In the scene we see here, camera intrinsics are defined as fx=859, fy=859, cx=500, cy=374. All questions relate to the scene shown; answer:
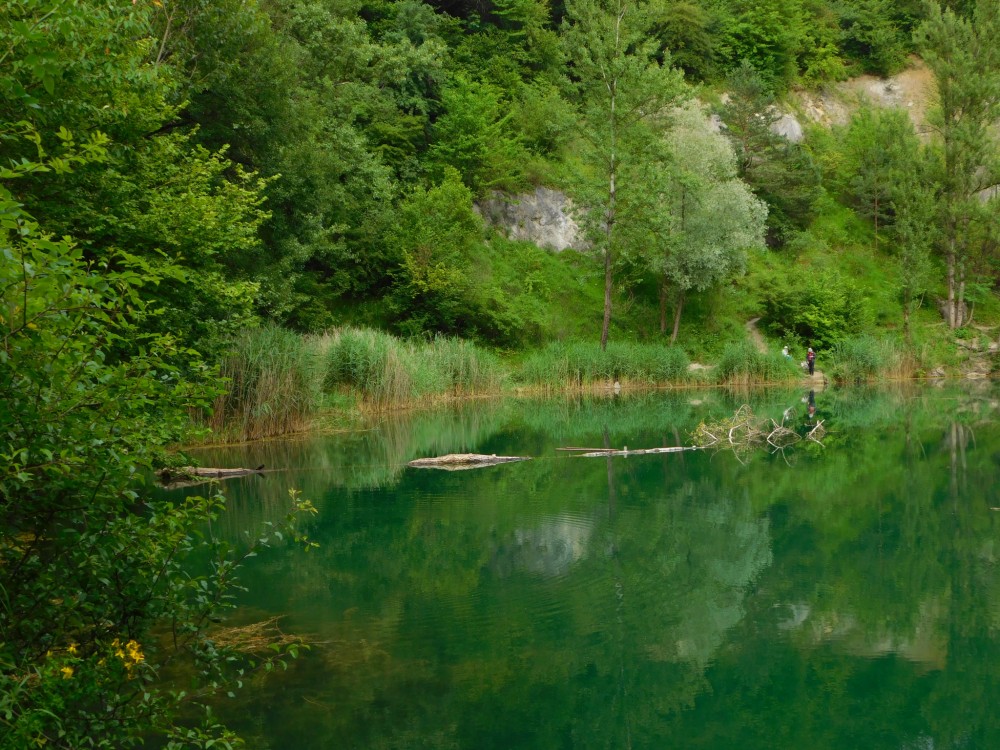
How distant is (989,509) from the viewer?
10.5 meters

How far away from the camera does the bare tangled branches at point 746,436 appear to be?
16.0 metres

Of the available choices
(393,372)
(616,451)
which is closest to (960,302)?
(393,372)

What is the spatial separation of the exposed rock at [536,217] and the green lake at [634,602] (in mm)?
22735

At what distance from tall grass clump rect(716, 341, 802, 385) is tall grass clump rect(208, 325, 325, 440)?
1667cm

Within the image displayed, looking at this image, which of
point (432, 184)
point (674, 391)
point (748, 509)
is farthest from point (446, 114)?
point (748, 509)

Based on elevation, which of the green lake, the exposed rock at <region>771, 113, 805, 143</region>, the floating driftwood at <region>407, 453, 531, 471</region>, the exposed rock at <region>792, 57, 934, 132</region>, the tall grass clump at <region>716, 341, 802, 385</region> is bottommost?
the green lake

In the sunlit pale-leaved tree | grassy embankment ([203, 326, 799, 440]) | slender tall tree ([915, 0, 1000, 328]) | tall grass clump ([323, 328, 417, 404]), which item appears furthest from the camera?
slender tall tree ([915, 0, 1000, 328])

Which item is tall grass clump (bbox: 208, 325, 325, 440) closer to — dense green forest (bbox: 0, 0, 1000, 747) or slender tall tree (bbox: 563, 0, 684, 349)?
dense green forest (bbox: 0, 0, 1000, 747)

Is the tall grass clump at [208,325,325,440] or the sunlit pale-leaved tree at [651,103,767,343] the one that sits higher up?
the sunlit pale-leaved tree at [651,103,767,343]

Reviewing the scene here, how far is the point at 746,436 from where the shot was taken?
1625 centimetres

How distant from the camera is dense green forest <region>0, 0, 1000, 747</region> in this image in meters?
3.30

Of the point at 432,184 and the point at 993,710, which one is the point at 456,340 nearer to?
the point at 432,184

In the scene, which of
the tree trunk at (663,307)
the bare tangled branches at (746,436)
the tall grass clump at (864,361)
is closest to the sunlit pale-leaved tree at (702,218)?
the tree trunk at (663,307)

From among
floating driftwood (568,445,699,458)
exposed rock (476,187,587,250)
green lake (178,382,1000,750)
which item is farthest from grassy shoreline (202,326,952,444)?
exposed rock (476,187,587,250)
